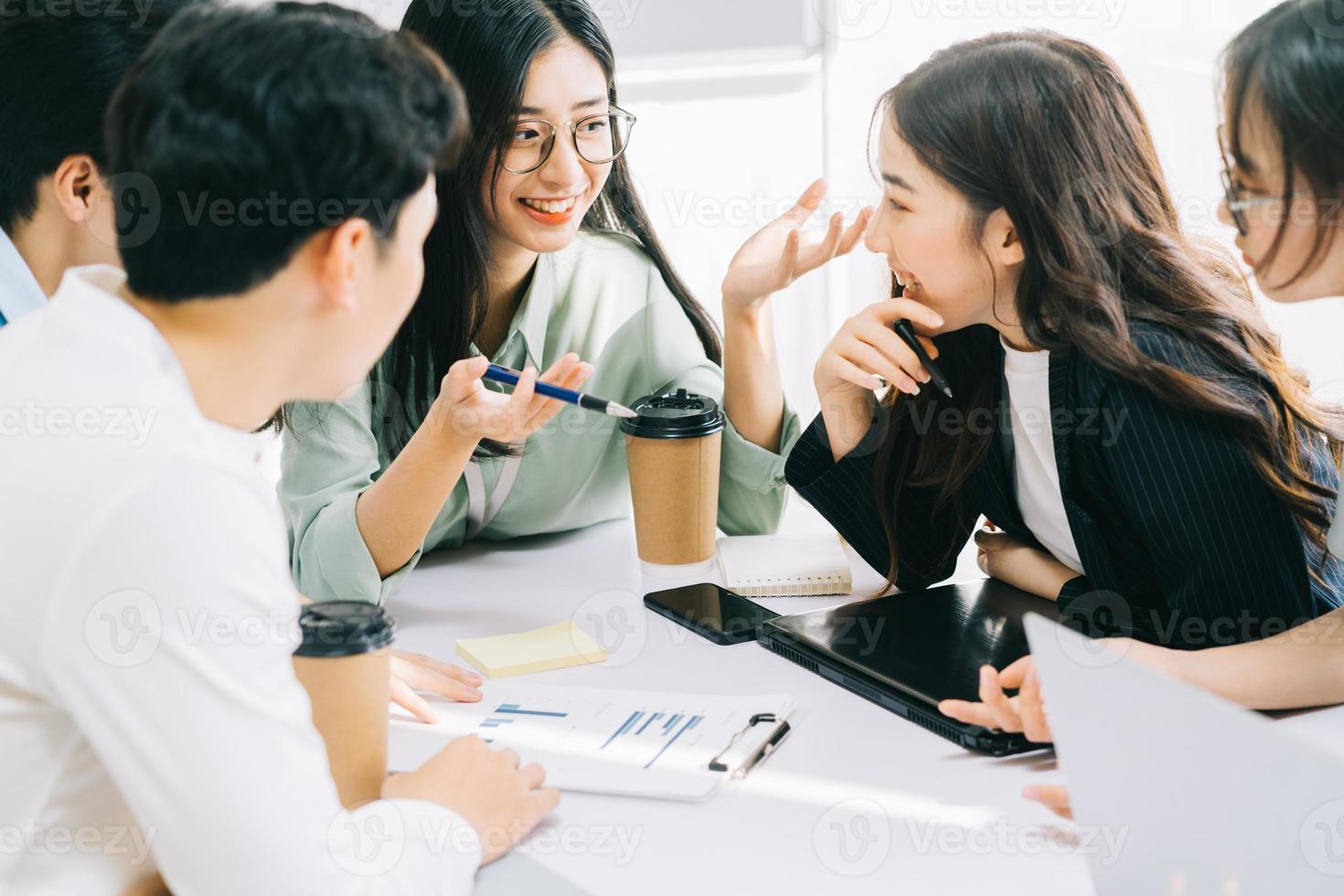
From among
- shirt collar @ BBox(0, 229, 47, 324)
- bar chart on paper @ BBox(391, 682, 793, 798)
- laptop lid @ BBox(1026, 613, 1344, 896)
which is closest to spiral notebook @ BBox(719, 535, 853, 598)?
bar chart on paper @ BBox(391, 682, 793, 798)

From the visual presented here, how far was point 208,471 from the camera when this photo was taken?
728mm

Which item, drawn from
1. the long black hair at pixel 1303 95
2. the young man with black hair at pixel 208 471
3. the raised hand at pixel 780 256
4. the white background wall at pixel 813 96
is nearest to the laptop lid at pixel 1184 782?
the young man with black hair at pixel 208 471

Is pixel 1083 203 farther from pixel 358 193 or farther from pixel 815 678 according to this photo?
pixel 358 193

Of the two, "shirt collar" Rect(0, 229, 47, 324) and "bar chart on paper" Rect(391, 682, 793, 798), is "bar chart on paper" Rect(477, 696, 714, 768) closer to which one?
"bar chart on paper" Rect(391, 682, 793, 798)

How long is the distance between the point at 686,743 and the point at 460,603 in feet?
1.54

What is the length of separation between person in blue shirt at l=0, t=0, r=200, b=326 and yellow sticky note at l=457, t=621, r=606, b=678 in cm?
52

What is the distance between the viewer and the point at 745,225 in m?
2.99

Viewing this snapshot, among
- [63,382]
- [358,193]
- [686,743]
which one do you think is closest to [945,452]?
[686,743]

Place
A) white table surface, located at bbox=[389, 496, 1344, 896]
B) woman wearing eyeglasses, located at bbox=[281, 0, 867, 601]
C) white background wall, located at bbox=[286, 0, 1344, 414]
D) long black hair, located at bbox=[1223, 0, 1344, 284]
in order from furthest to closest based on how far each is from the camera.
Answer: white background wall, located at bbox=[286, 0, 1344, 414] < woman wearing eyeglasses, located at bbox=[281, 0, 867, 601] < long black hair, located at bbox=[1223, 0, 1344, 284] < white table surface, located at bbox=[389, 496, 1344, 896]

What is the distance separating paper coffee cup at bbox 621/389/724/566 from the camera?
1.48 metres

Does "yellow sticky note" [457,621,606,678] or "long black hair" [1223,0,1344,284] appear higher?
"long black hair" [1223,0,1344,284]

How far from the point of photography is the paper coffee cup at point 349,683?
876mm

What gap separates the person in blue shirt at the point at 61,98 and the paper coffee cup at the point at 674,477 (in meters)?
0.61

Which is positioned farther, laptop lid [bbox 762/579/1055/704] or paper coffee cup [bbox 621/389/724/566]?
paper coffee cup [bbox 621/389/724/566]
